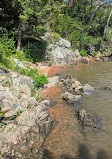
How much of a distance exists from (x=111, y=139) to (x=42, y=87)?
5585 mm

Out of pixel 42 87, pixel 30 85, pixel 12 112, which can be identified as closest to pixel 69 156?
pixel 12 112

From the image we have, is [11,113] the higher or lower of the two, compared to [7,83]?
lower

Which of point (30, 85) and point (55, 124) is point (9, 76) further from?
point (55, 124)

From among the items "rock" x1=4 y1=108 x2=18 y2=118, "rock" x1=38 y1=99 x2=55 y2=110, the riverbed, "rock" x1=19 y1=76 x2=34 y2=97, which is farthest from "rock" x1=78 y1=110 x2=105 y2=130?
"rock" x1=19 y1=76 x2=34 y2=97

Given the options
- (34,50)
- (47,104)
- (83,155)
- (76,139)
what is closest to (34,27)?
(34,50)

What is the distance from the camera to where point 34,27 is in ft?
37.1

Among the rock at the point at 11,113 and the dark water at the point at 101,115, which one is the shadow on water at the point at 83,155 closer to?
the dark water at the point at 101,115

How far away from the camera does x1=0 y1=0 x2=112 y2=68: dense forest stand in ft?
32.2

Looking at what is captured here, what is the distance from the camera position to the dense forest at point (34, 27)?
9.81m

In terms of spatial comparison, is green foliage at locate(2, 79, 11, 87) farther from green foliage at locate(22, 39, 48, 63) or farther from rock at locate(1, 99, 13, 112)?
green foliage at locate(22, 39, 48, 63)

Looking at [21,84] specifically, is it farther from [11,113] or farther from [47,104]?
[11,113]

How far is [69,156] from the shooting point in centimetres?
297

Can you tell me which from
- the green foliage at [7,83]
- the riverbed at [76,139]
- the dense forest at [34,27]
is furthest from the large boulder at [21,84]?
the riverbed at [76,139]

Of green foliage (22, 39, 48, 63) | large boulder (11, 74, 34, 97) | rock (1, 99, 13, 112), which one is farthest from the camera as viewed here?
green foliage (22, 39, 48, 63)
